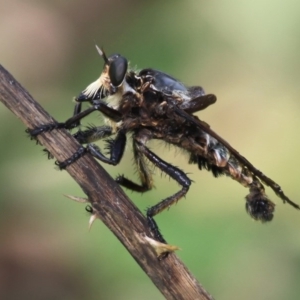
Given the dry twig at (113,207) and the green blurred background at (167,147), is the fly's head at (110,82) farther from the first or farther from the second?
the dry twig at (113,207)

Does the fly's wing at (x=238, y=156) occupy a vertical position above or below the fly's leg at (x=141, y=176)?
below

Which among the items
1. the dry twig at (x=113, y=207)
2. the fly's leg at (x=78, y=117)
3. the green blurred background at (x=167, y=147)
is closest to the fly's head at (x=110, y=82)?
the fly's leg at (x=78, y=117)

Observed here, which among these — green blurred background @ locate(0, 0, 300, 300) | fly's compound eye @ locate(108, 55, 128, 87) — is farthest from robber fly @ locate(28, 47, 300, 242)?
green blurred background @ locate(0, 0, 300, 300)

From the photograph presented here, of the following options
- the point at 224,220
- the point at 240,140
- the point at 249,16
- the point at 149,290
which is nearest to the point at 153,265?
the point at 149,290

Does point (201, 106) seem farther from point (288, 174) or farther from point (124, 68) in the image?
point (288, 174)

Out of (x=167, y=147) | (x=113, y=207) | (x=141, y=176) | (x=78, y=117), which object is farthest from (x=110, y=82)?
(x=113, y=207)

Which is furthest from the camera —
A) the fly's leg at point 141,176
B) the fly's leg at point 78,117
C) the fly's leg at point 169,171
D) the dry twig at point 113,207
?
the fly's leg at point 141,176
